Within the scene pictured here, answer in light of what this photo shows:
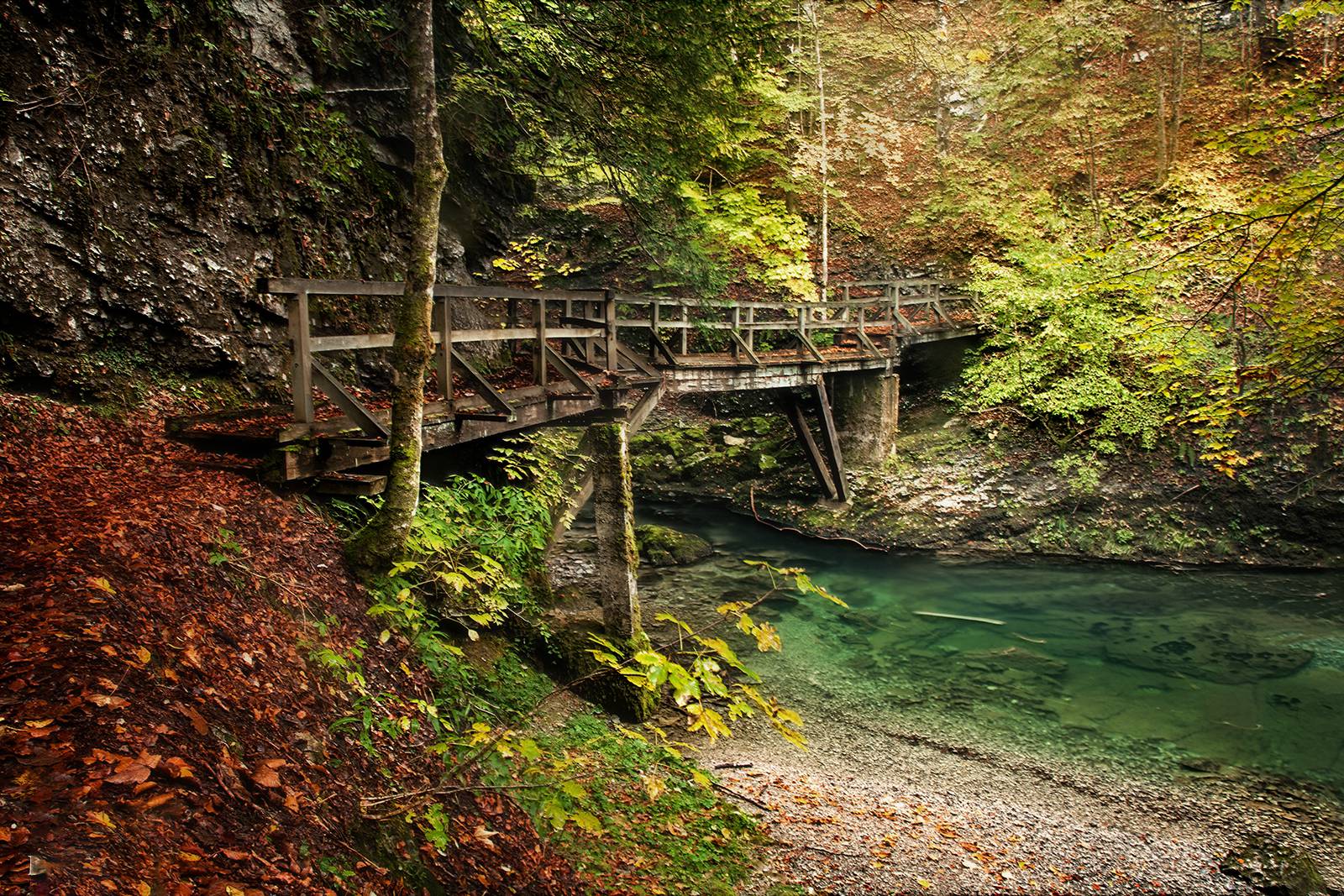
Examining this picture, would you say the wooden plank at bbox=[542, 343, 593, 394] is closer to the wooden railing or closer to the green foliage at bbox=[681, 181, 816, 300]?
the wooden railing

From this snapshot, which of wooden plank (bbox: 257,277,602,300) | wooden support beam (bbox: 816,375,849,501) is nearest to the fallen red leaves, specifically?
wooden plank (bbox: 257,277,602,300)

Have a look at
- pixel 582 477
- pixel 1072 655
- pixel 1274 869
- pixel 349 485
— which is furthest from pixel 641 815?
pixel 1072 655

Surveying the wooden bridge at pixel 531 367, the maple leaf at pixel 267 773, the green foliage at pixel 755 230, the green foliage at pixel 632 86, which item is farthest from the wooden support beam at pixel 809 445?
the maple leaf at pixel 267 773

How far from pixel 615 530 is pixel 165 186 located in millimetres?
5969

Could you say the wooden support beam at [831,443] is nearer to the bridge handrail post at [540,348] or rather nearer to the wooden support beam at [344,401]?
the bridge handrail post at [540,348]

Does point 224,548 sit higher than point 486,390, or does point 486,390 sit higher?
point 486,390

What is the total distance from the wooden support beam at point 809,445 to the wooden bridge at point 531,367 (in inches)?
1.3

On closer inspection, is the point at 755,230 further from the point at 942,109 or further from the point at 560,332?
the point at 942,109

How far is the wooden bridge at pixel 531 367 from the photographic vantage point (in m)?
5.45

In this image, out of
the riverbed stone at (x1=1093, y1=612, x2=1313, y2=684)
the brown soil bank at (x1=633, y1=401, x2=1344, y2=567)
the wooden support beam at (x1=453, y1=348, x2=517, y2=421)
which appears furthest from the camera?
the brown soil bank at (x1=633, y1=401, x2=1344, y2=567)

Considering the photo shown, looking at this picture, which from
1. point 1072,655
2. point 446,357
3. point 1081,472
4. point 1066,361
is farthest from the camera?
point 1066,361

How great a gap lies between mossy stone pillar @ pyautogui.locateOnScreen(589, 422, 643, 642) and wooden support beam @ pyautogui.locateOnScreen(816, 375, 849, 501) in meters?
8.85

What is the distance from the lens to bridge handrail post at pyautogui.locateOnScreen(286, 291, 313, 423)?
5191 mm

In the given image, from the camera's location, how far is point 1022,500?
633 inches
